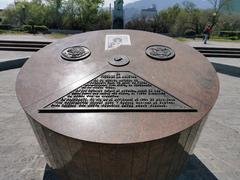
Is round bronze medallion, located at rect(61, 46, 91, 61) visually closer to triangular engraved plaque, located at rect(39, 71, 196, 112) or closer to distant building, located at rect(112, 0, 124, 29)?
triangular engraved plaque, located at rect(39, 71, 196, 112)

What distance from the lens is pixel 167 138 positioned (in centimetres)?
268

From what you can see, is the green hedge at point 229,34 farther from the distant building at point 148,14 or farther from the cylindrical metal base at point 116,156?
the cylindrical metal base at point 116,156

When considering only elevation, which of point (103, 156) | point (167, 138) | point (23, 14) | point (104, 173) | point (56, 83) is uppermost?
point (56, 83)

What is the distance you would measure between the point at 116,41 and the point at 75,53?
79cm

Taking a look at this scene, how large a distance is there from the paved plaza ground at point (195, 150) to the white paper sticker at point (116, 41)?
6.86ft

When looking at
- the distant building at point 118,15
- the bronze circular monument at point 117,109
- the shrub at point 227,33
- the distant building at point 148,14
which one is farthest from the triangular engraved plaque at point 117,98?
the shrub at point 227,33

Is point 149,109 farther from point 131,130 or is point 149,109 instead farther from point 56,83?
point 56,83

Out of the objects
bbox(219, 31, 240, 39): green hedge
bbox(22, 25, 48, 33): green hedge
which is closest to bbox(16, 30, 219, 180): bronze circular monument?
bbox(22, 25, 48, 33): green hedge

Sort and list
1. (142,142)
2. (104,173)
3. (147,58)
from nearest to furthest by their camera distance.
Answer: (142,142) → (104,173) → (147,58)

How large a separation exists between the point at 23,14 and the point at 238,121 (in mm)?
32062

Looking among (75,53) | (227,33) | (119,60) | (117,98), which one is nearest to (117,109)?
(117,98)

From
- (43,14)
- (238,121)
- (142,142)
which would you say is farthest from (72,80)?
(43,14)

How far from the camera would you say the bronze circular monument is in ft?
8.77

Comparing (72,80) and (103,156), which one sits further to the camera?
(72,80)
